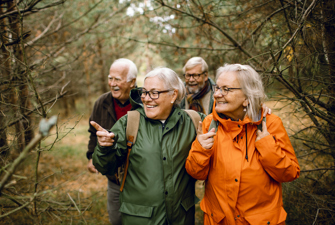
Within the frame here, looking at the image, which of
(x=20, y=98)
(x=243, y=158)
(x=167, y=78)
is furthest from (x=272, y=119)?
(x=20, y=98)

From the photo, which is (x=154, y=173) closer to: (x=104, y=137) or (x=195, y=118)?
(x=104, y=137)

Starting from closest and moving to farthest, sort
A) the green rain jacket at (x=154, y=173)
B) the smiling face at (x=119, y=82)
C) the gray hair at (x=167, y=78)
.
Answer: the green rain jacket at (x=154, y=173) → the gray hair at (x=167, y=78) → the smiling face at (x=119, y=82)

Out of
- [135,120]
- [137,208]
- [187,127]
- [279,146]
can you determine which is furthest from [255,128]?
[137,208]

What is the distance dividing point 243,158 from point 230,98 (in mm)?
562

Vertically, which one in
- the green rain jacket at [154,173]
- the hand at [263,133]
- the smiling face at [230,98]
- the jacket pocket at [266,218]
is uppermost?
Result: the smiling face at [230,98]

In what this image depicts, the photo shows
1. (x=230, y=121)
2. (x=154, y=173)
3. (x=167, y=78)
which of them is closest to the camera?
(x=230, y=121)

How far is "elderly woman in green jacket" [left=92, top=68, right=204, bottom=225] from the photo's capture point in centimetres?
211

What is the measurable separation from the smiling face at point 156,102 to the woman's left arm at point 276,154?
97 centimetres

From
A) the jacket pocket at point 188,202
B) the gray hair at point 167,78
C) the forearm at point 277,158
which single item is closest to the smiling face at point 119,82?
the gray hair at point 167,78

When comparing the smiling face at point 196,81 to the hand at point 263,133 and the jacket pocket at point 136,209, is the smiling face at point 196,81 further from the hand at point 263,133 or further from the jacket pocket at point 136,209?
the jacket pocket at point 136,209

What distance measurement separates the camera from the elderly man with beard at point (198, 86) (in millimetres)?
3705

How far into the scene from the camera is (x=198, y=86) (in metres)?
3.76

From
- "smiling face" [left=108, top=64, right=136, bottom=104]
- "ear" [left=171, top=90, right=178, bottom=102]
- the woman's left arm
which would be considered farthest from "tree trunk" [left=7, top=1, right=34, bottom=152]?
the woman's left arm

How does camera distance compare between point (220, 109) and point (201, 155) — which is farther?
point (220, 109)
